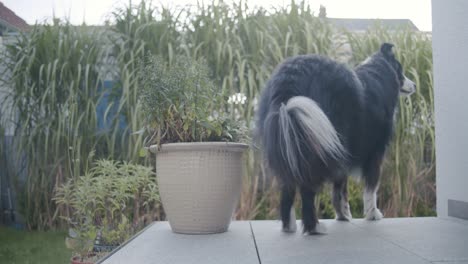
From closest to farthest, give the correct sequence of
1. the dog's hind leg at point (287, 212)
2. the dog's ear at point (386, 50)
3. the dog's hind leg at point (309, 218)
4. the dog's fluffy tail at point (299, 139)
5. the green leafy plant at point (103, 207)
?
the dog's fluffy tail at point (299, 139)
the dog's hind leg at point (309, 218)
the dog's hind leg at point (287, 212)
the green leafy plant at point (103, 207)
the dog's ear at point (386, 50)

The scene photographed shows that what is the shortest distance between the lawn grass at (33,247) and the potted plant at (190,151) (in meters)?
1.54

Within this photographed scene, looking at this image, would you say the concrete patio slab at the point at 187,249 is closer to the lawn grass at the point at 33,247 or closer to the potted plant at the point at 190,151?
the potted plant at the point at 190,151

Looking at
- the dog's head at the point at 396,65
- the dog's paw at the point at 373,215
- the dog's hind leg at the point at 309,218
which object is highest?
the dog's head at the point at 396,65

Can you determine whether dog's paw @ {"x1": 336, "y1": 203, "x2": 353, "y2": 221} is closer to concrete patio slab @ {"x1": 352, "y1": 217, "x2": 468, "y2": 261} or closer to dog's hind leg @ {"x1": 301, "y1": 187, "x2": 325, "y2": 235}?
concrete patio slab @ {"x1": 352, "y1": 217, "x2": 468, "y2": 261}

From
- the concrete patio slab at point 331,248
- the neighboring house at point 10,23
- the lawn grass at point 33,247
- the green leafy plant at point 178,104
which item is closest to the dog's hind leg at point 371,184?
the concrete patio slab at point 331,248

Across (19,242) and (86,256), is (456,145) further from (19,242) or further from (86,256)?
(19,242)

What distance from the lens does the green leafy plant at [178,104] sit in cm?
239

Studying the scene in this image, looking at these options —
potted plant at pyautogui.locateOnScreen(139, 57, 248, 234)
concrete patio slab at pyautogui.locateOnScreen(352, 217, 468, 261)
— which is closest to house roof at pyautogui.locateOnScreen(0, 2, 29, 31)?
potted plant at pyautogui.locateOnScreen(139, 57, 248, 234)

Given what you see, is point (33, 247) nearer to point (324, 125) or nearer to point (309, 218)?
point (309, 218)

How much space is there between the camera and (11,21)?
4633 millimetres

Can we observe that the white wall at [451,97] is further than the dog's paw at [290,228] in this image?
Yes

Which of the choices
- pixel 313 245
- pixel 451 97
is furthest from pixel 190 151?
pixel 451 97

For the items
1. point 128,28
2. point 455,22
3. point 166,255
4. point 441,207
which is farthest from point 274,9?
point 166,255

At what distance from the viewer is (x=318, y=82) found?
2326mm
